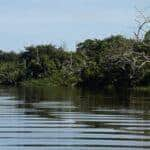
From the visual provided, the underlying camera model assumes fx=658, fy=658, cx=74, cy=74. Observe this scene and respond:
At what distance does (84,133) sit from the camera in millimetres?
22219

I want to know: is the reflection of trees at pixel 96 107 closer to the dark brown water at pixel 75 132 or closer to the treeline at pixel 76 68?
the dark brown water at pixel 75 132

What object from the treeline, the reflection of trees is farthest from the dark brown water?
the treeline

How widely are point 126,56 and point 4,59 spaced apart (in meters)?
136

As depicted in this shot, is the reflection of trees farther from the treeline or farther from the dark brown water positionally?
the treeline

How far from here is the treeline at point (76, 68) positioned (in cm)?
9625

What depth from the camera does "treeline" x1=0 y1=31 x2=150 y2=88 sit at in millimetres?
96250

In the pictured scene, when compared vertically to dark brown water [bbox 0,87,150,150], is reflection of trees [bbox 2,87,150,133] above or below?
above

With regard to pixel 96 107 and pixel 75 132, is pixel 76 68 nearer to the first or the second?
pixel 96 107

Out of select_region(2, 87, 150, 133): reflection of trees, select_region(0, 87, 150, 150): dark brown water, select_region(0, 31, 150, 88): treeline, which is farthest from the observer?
select_region(0, 31, 150, 88): treeline

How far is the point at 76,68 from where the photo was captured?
12019 centimetres

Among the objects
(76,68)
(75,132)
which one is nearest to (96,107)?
(75,132)

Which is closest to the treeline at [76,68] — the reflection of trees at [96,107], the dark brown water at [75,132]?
the reflection of trees at [96,107]

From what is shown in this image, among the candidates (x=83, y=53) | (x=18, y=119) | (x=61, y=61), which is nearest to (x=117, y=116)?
(x=18, y=119)

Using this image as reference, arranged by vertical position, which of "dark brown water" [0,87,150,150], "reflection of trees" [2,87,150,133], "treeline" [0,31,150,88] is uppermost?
"treeline" [0,31,150,88]
